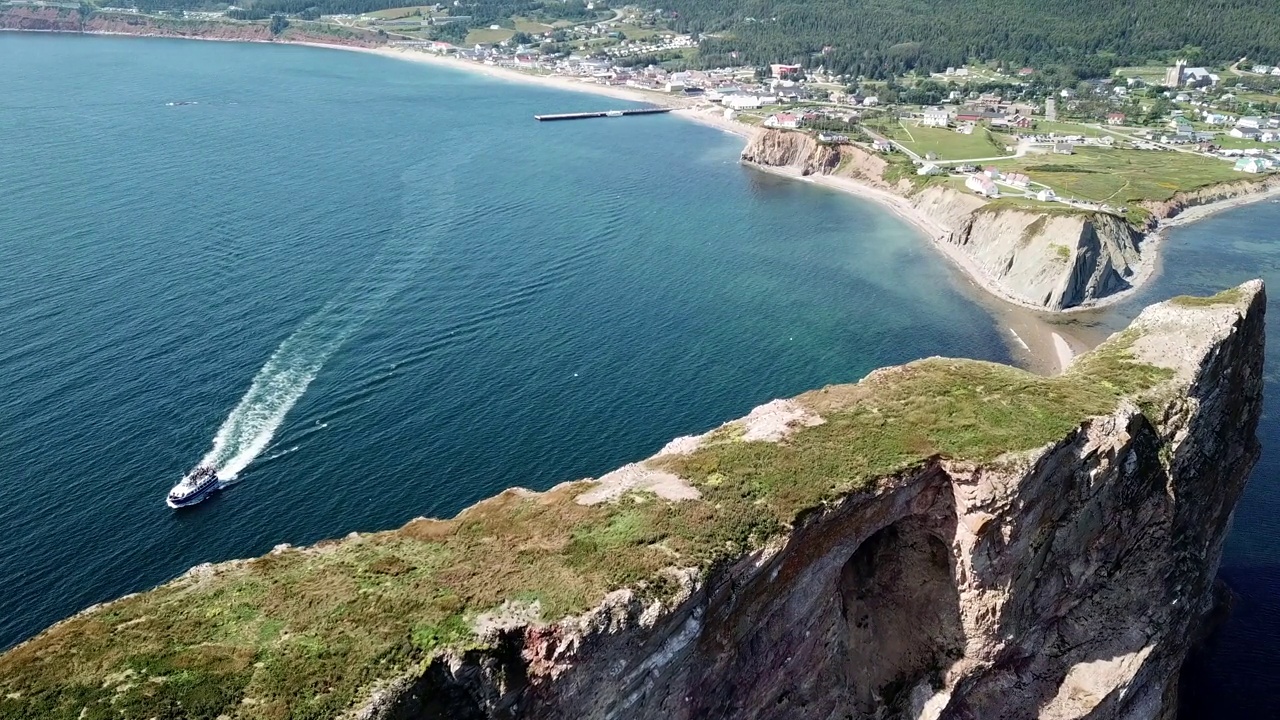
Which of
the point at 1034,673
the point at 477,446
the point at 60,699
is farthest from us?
the point at 477,446

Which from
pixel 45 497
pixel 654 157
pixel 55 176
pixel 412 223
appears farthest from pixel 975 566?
pixel 654 157

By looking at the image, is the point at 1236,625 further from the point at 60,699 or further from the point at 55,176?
the point at 55,176

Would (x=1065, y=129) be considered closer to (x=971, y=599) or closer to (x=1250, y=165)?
(x=1250, y=165)

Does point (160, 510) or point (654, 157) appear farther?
point (654, 157)

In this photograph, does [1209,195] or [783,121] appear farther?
[783,121]

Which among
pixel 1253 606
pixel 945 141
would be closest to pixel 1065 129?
pixel 945 141

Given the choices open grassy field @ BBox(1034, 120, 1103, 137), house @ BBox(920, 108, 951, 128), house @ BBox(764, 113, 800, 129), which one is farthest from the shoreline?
house @ BBox(920, 108, 951, 128)

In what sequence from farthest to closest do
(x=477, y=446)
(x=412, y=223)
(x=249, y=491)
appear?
1. (x=412, y=223)
2. (x=477, y=446)
3. (x=249, y=491)

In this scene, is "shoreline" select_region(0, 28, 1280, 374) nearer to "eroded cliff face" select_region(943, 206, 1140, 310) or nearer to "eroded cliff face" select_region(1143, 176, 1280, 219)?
"eroded cliff face" select_region(1143, 176, 1280, 219)
